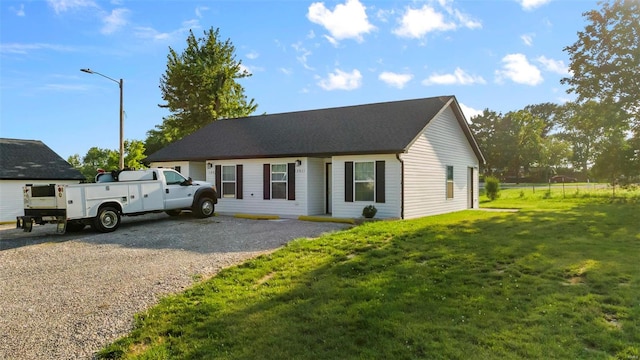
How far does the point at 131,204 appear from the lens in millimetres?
13984

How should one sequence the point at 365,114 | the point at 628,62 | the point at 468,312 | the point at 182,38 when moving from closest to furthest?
the point at 468,312
the point at 365,114
the point at 628,62
the point at 182,38

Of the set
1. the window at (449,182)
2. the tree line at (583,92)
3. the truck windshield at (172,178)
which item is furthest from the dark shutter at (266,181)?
the tree line at (583,92)

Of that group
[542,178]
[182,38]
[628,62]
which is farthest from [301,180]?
[542,178]

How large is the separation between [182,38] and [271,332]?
103ft

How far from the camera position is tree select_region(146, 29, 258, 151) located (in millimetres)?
31125

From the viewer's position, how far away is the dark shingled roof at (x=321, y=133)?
15977 mm

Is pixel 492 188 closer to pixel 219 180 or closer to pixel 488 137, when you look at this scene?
pixel 219 180

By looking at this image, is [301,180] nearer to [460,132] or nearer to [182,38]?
[460,132]

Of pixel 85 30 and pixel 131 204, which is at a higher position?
pixel 85 30

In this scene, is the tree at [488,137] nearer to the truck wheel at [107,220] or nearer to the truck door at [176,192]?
the truck door at [176,192]

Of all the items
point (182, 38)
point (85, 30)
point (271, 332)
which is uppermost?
point (182, 38)

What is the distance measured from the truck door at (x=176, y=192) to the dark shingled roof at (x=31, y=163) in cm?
1193

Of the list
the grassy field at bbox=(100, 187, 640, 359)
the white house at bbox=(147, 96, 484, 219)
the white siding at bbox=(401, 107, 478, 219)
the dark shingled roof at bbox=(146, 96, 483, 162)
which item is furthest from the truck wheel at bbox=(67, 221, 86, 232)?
the white siding at bbox=(401, 107, 478, 219)

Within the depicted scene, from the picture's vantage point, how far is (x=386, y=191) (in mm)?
15188
